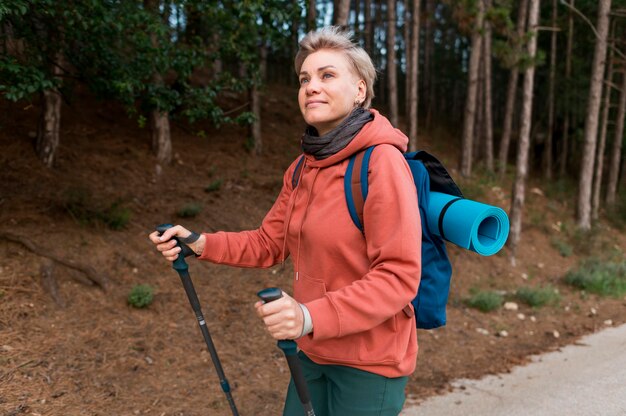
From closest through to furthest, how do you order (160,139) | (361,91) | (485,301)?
(361,91) → (485,301) → (160,139)

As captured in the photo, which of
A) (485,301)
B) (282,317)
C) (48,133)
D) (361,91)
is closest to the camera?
(282,317)

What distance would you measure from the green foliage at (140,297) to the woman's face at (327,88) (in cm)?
439

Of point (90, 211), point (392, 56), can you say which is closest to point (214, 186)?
point (90, 211)

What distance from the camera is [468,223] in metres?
1.69

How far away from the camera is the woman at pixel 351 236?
1.60m

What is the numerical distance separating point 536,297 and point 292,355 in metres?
7.15

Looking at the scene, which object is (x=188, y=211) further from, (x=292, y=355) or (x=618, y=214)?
(x=618, y=214)

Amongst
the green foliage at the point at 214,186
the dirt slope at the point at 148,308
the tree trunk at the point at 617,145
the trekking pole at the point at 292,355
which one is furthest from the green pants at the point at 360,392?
the tree trunk at the point at 617,145

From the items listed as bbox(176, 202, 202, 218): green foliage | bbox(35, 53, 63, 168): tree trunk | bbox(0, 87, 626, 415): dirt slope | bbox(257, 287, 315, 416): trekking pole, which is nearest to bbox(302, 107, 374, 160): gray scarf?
bbox(257, 287, 315, 416): trekking pole

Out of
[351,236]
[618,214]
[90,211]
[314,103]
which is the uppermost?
[314,103]

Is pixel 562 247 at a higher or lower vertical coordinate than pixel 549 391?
lower

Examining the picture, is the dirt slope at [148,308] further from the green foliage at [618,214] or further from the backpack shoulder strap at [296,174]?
the green foliage at [618,214]

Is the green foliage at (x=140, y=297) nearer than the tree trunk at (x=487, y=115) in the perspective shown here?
Yes

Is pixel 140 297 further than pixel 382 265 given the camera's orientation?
Yes
